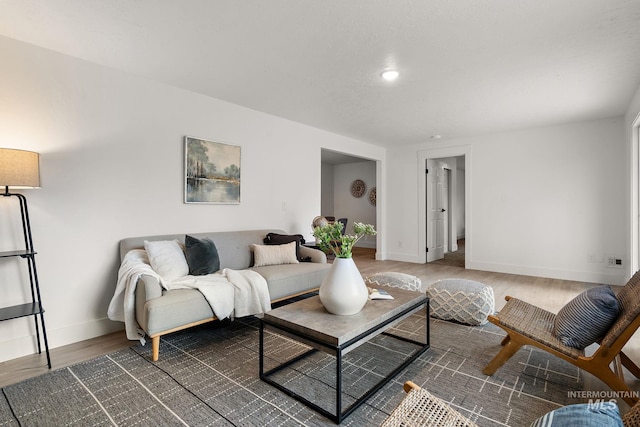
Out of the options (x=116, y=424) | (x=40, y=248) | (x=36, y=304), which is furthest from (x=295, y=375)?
(x=40, y=248)

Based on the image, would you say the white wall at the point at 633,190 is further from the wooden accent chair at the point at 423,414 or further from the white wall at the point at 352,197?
the white wall at the point at 352,197

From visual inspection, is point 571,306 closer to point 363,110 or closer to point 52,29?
point 363,110

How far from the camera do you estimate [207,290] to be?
263 cm

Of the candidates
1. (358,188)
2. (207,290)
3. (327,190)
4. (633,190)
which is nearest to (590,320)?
(207,290)

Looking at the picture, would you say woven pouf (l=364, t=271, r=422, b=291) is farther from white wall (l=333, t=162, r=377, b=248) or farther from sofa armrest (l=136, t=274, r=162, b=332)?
white wall (l=333, t=162, r=377, b=248)

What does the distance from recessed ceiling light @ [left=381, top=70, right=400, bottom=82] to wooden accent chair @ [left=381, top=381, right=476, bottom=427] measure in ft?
8.84

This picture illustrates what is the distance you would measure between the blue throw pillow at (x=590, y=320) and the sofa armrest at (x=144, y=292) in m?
2.72

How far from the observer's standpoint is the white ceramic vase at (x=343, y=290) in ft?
6.44

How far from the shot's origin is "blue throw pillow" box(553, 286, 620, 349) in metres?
1.87

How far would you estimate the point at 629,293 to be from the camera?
1882 millimetres

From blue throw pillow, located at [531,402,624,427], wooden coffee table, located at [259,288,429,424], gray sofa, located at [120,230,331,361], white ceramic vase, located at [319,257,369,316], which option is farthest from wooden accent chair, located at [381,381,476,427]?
gray sofa, located at [120,230,331,361]

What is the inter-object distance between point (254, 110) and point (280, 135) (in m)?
0.53

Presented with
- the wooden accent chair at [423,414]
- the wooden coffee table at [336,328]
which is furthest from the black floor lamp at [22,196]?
the wooden accent chair at [423,414]

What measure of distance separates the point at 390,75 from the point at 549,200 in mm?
3705
